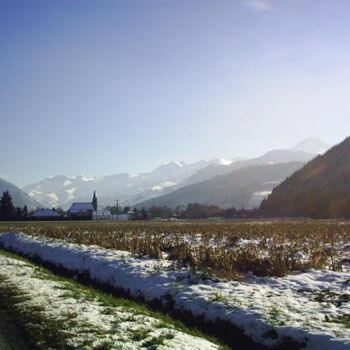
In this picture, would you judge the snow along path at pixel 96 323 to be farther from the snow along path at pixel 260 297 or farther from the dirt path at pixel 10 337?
the snow along path at pixel 260 297

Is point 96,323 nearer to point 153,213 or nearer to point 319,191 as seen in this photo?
point 319,191

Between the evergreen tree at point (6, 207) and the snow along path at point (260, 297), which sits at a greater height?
the evergreen tree at point (6, 207)

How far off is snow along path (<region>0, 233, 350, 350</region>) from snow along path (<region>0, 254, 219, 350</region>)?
1.43 meters

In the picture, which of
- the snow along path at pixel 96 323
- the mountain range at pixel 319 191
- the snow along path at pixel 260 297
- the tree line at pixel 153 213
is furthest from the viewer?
the mountain range at pixel 319 191

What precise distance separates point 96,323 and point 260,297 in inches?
181

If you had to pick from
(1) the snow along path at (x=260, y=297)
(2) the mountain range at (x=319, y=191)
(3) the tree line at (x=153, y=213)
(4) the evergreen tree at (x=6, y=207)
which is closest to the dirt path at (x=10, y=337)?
(1) the snow along path at (x=260, y=297)

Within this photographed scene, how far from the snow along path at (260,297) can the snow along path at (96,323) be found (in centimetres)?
143

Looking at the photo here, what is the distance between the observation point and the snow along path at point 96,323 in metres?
9.89

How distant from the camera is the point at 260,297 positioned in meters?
13.1

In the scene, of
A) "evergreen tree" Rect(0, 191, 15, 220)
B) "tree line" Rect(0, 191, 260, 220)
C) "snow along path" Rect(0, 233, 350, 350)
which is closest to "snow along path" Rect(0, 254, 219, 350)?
"snow along path" Rect(0, 233, 350, 350)

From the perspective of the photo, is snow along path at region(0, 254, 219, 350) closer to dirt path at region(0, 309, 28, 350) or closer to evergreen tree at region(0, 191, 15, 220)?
dirt path at region(0, 309, 28, 350)

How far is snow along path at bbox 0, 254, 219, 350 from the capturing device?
989cm

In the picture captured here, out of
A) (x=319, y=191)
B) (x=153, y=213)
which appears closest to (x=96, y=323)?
(x=319, y=191)

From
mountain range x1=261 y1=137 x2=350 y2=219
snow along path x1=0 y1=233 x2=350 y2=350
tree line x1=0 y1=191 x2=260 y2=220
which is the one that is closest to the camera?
snow along path x1=0 y1=233 x2=350 y2=350
